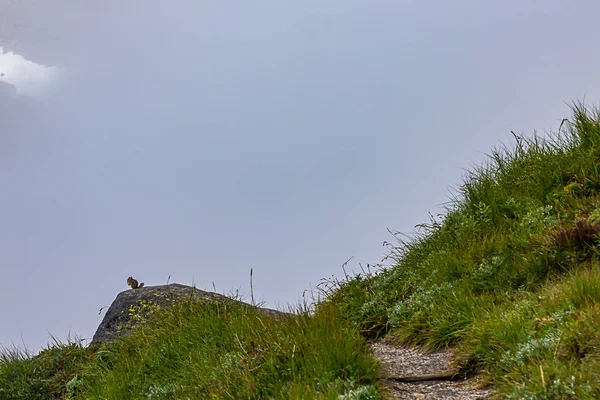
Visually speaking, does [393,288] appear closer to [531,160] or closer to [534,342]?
[531,160]

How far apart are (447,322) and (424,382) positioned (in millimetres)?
1220

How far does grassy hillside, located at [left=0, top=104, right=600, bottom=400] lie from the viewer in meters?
4.62

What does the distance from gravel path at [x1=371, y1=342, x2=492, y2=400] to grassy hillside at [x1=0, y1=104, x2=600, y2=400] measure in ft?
0.71

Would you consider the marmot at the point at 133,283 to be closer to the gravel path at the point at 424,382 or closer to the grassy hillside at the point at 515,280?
the grassy hillside at the point at 515,280

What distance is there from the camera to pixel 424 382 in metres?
5.59

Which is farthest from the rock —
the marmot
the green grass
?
the green grass

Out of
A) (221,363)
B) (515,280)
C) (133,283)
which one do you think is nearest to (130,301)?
(133,283)

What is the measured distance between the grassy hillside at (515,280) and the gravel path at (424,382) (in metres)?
0.24

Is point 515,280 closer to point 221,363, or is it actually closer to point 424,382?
point 424,382

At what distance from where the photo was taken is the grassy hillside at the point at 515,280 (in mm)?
4543

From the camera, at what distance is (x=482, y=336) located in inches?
215

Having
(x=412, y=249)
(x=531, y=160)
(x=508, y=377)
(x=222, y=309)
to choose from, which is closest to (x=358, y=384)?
(x=508, y=377)

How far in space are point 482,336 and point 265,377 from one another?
241 centimetres

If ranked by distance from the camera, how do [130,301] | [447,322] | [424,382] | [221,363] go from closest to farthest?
[221,363] → [424,382] → [447,322] → [130,301]
